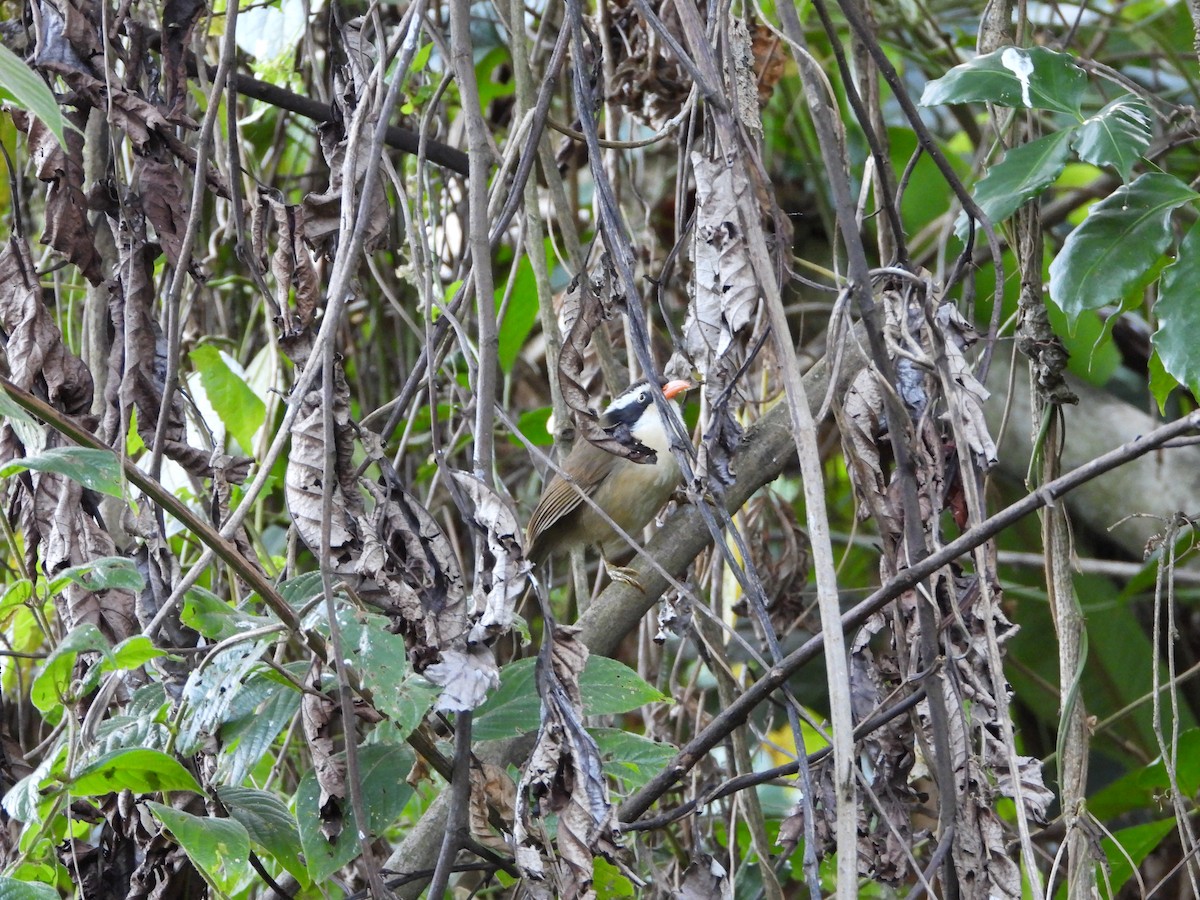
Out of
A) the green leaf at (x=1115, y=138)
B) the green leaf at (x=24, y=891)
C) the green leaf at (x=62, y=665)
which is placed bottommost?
the green leaf at (x=24, y=891)

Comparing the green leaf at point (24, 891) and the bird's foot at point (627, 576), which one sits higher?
the green leaf at point (24, 891)

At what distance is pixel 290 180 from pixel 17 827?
236 centimetres

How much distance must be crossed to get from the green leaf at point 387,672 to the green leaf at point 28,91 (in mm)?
729

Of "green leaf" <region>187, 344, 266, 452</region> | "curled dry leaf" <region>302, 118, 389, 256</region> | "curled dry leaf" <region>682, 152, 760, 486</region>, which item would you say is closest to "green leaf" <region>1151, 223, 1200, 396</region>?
"curled dry leaf" <region>682, 152, 760, 486</region>

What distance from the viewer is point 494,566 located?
159 centimetres

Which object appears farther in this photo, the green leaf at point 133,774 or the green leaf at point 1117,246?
the green leaf at point 1117,246

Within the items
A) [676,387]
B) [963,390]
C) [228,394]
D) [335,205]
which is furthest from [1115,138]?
[228,394]

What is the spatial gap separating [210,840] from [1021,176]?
1590mm

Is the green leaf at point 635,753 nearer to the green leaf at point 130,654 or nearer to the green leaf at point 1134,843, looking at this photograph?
the green leaf at point 130,654

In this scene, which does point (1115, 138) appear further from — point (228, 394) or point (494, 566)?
point (228, 394)

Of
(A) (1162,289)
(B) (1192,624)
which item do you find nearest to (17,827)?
(A) (1162,289)

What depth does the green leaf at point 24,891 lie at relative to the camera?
4.88 feet

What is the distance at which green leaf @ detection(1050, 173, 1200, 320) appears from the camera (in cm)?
192

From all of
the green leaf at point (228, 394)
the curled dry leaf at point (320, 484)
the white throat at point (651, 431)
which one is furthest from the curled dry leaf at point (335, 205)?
the white throat at point (651, 431)
